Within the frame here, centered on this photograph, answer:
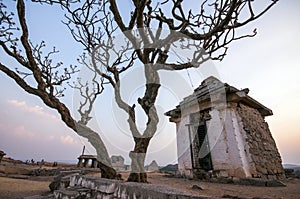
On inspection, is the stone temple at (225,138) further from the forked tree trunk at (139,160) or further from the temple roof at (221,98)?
the forked tree trunk at (139,160)

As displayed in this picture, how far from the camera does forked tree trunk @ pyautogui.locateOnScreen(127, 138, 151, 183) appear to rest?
3.93m

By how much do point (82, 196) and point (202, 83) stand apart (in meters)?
8.92

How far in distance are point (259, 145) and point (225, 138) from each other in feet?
5.53

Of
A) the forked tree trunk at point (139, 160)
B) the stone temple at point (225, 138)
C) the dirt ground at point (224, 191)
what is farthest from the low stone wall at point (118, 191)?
the stone temple at point (225, 138)

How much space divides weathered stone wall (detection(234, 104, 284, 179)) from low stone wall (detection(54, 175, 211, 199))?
5.94 meters

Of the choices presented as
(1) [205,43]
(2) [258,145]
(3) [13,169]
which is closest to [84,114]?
(3) [13,169]

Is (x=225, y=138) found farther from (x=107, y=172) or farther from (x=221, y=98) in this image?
(x=107, y=172)

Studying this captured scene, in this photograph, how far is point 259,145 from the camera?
24.6 ft

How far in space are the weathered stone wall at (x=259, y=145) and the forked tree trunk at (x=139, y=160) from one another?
469cm

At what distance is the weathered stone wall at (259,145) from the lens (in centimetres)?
682

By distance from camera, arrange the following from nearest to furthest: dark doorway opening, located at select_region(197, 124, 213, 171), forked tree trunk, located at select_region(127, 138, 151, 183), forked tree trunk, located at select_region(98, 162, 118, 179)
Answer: forked tree trunk, located at select_region(127, 138, 151, 183) → forked tree trunk, located at select_region(98, 162, 118, 179) → dark doorway opening, located at select_region(197, 124, 213, 171)

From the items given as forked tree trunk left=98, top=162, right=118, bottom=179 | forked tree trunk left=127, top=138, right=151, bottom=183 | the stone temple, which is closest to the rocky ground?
forked tree trunk left=127, top=138, right=151, bottom=183

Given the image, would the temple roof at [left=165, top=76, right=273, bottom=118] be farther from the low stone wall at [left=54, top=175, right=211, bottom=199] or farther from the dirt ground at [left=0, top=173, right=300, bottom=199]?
the low stone wall at [left=54, top=175, right=211, bottom=199]

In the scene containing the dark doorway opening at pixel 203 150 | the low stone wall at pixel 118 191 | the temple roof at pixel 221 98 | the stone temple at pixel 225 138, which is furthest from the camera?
the dark doorway opening at pixel 203 150
